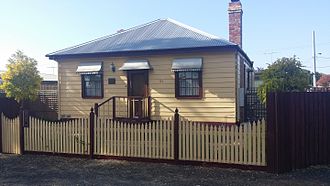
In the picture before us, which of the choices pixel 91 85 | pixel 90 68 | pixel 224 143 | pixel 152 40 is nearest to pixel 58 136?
pixel 224 143

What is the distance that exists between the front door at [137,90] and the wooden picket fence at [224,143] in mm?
6848

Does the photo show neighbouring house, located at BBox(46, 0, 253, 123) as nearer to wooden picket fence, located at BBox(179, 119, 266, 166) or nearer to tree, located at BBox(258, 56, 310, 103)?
tree, located at BBox(258, 56, 310, 103)

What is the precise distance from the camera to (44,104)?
20.2 m

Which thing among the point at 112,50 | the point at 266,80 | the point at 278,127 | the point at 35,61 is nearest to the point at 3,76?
the point at 35,61

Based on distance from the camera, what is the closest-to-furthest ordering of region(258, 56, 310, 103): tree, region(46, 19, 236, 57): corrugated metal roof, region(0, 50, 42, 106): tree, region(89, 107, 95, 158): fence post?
1. region(89, 107, 95, 158): fence post
2. region(46, 19, 236, 57): corrugated metal roof
3. region(258, 56, 310, 103): tree
4. region(0, 50, 42, 106): tree

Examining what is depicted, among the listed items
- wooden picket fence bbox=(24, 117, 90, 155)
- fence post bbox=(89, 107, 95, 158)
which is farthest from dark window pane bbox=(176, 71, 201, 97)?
wooden picket fence bbox=(24, 117, 90, 155)

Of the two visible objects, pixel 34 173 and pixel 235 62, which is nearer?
pixel 34 173

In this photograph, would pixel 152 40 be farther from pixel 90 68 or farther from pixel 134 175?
pixel 134 175

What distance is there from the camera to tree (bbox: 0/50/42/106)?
18.2 metres

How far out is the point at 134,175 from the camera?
328 inches

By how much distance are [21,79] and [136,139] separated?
1076 centimetres

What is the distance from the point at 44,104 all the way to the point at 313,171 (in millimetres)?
15391

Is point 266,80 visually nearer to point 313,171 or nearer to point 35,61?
point 313,171

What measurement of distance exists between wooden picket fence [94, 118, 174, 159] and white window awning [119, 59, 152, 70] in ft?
19.9
